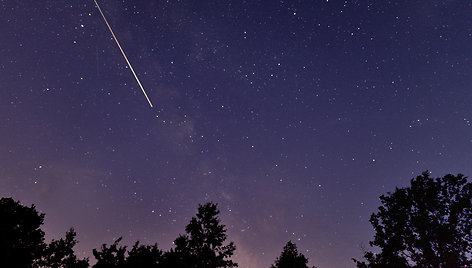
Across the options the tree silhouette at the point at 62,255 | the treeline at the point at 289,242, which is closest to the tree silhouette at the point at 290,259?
the treeline at the point at 289,242

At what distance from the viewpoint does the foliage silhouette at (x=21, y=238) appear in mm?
21234

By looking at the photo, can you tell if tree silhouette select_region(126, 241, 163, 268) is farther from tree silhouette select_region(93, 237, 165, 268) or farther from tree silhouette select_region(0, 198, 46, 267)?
tree silhouette select_region(0, 198, 46, 267)

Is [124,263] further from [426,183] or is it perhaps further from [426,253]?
[426,183]

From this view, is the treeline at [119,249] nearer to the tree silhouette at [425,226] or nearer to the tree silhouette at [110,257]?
the tree silhouette at [110,257]

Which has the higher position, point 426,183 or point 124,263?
point 426,183

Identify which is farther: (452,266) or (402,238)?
(402,238)

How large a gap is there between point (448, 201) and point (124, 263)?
25310 mm

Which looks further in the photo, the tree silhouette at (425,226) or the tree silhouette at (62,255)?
the tree silhouette at (62,255)

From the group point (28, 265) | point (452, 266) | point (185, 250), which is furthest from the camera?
point (185, 250)

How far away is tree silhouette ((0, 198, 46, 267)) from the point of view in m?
21.2

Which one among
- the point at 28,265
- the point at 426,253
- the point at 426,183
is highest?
the point at 426,183

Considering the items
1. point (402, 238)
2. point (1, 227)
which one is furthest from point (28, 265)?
point (402, 238)

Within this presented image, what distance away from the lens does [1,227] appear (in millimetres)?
21672

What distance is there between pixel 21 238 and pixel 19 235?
392 millimetres
